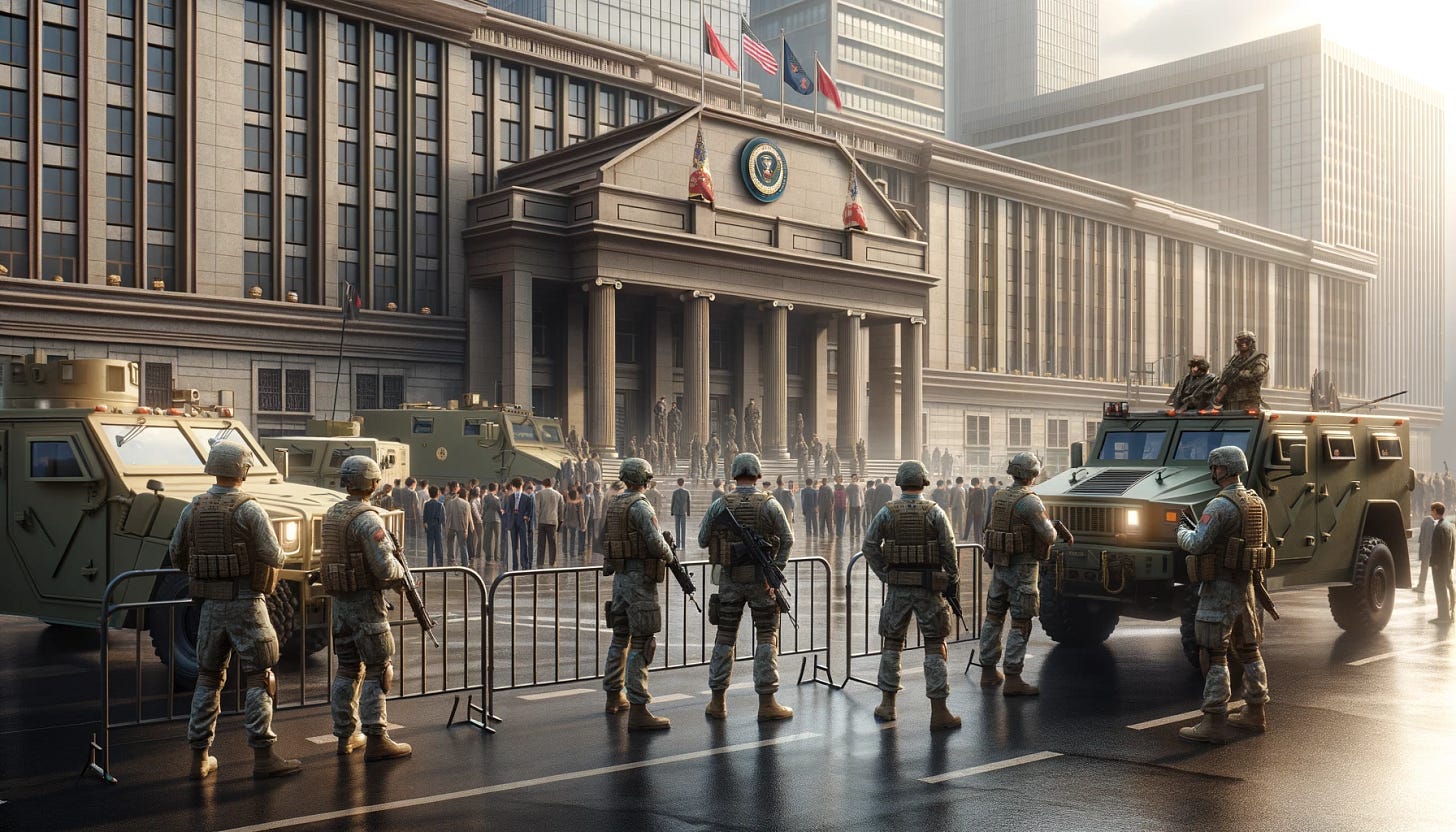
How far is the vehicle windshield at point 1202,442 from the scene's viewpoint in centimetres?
1268

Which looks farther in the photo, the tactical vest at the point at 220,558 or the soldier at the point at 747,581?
the soldier at the point at 747,581

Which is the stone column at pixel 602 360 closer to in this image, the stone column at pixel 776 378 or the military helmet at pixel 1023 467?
the stone column at pixel 776 378

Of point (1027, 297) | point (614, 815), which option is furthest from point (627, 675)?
point (1027, 297)

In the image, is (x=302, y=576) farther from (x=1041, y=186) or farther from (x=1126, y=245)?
(x=1126, y=245)

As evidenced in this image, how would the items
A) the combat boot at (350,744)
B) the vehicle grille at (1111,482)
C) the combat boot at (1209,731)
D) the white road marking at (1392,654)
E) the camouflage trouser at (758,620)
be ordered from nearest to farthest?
1. the combat boot at (350,744)
2. the combat boot at (1209,731)
3. the camouflage trouser at (758,620)
4. the white road marking at (1392,654)
5. the vehicle grille at (1111,482)

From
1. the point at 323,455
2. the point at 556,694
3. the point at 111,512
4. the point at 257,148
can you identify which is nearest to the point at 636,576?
the point at 556,694

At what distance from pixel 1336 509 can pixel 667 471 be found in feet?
86.4

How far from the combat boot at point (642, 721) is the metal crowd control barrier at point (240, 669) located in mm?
1044

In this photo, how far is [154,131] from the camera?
40156 millimetres

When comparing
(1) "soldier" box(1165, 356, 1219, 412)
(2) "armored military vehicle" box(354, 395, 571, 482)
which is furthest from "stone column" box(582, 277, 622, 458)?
(1) "soldier" box(1165, 356, 1219, 412)

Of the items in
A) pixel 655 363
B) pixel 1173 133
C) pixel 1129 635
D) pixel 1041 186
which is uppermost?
pixel 1173 133

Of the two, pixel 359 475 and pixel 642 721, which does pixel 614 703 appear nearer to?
pixel 642 721

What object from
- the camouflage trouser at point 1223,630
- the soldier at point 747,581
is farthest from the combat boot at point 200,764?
the camouflage trouser at point 1223,630

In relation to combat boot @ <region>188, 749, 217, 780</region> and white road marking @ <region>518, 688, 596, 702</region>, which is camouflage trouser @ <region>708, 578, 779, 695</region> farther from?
combat boot @ <region>188, 749, 217, 780</region>
